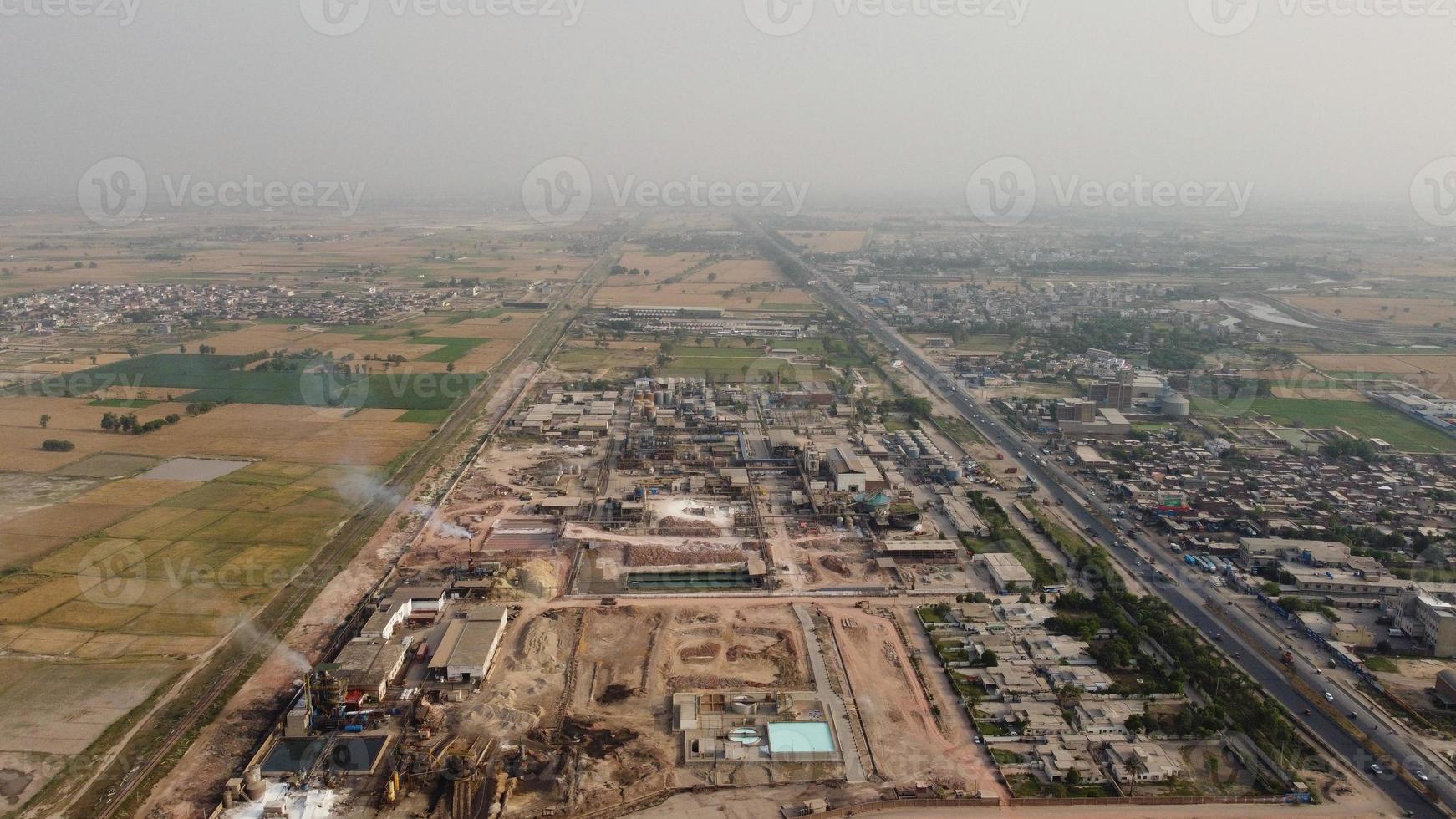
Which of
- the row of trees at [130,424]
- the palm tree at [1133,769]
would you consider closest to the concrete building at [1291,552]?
the palm tree at [1133,769]

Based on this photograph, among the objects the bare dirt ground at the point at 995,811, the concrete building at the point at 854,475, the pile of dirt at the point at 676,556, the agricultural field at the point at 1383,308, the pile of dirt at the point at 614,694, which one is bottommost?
the bare dirt ground at the point at 995,811

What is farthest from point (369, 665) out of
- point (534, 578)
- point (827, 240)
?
point (827, 240)

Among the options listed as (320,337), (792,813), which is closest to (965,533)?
(792,813)

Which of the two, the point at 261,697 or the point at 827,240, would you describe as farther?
the point at 827,240

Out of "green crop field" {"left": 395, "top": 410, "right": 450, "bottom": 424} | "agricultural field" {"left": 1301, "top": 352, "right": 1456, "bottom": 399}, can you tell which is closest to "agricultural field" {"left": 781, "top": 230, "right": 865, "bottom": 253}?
"agricultural field" {"left": 1301, "top": 352, "right": 1456, "bottom": 399}

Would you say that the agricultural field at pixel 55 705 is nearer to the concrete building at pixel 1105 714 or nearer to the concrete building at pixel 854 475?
the concrete building at pixel 1105 714

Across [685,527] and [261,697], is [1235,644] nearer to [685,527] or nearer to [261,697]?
[685,527]

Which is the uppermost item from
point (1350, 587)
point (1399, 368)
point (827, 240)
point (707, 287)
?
point (827, 240)
